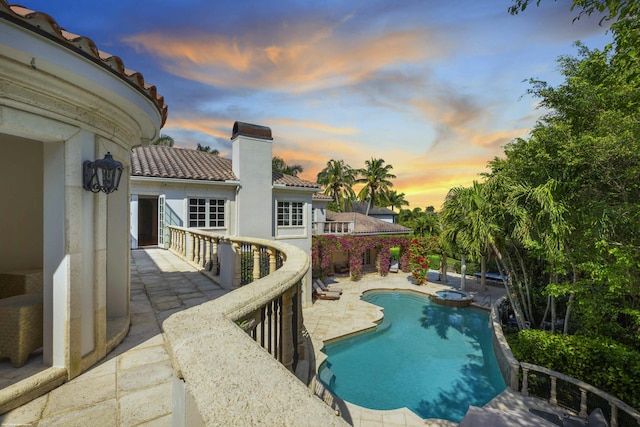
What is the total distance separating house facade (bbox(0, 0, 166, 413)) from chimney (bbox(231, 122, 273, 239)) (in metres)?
12.6

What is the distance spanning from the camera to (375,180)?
50.8 m

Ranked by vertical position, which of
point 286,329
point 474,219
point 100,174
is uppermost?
point 100,174

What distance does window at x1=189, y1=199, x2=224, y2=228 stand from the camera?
15852 mm

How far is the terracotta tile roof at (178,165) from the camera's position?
593 inches

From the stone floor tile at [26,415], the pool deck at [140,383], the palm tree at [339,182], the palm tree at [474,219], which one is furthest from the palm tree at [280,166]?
the stone floor tile at [26,415]

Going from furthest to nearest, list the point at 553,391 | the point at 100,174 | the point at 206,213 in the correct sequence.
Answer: the point at 206,213
the point at 553,391
the point at 100,174

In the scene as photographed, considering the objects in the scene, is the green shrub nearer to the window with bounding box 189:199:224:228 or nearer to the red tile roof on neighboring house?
the red tile roof on neighboring house

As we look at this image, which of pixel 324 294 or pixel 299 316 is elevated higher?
pixel 299 316

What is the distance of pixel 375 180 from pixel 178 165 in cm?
3860

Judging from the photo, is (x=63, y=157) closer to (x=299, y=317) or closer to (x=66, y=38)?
(x=66, y=38)

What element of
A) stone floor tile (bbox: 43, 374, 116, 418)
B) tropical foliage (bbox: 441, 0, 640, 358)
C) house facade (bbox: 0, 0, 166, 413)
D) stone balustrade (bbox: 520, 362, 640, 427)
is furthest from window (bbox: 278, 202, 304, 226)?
stone floor tile (bbox: 43, 374, 116, 418)

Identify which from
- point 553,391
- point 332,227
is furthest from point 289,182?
point 553,391

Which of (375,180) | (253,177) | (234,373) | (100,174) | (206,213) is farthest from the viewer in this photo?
(375,180)

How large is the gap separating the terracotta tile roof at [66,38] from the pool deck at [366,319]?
203 inches
